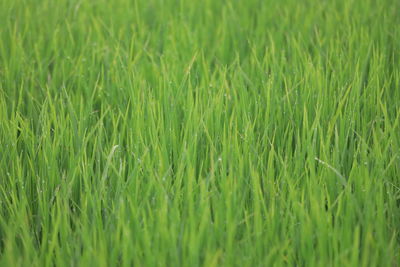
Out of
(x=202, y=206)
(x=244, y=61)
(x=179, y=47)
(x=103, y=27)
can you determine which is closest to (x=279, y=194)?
(x=202, y=206)

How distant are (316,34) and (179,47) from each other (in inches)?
22.6

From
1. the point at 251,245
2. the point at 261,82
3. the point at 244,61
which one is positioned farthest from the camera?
the point at 244,61

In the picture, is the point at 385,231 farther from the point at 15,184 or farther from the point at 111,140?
the point at 15,184

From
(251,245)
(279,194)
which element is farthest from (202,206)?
(279,194)

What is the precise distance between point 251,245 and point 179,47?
4.19 ft

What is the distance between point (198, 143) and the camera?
1.79 m

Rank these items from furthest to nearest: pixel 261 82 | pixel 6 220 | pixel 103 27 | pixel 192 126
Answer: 1. pixel 103 27
2. pixel 261 82
3. pixel 192 126
4. pixel 6 220

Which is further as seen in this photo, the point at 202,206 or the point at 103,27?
the point at 103,27

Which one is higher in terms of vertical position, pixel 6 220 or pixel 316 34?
pixel 316 34

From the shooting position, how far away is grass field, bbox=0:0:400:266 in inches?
53.7

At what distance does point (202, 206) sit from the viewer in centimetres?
142

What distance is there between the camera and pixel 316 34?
97.6 inches

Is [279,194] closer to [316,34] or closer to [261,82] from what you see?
[261,82]

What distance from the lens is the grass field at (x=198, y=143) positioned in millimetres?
1365
